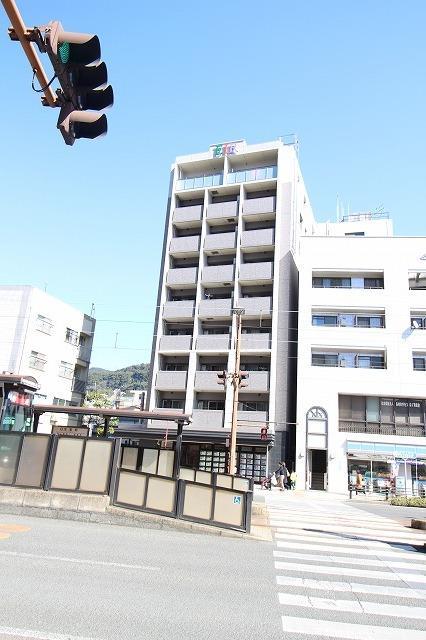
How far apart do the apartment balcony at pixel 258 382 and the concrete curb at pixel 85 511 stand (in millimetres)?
24367

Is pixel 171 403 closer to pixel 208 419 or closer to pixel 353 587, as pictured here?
pixel 208 419

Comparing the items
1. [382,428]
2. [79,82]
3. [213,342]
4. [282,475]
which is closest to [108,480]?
[79,82]

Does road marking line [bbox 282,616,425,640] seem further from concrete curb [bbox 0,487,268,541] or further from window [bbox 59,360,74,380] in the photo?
window [bbox 59,360,74,380]

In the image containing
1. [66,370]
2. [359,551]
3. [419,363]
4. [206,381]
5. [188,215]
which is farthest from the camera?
[66,370]

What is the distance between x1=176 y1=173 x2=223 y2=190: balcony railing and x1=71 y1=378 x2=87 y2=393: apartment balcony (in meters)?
21.5

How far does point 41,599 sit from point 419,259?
37.3 metres

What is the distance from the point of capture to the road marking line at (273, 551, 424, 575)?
29.2 feet

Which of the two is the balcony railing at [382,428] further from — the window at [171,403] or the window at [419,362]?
the window at [171,403]

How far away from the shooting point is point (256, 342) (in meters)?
37.2

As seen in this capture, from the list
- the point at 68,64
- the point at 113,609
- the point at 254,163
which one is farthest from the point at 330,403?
the point at 68,64

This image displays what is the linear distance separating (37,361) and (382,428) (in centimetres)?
2892

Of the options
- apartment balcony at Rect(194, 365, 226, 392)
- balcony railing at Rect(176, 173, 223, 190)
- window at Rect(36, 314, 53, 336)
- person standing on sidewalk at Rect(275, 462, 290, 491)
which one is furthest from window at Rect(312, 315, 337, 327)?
window at Rect(36, 314, 53, 336)

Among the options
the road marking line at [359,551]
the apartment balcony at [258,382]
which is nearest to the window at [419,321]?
the apartment balcony at [258,382]

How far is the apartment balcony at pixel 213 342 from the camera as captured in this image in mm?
37812
